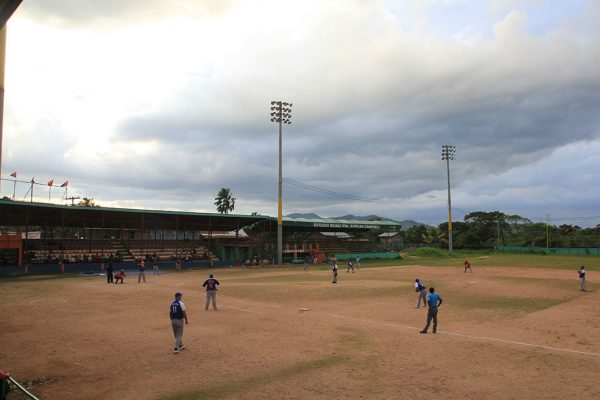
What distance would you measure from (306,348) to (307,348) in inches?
1.3

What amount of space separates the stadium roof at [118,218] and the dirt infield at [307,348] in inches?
891

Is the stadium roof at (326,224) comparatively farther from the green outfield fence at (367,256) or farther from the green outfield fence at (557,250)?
the green outfield fence at (557,250)

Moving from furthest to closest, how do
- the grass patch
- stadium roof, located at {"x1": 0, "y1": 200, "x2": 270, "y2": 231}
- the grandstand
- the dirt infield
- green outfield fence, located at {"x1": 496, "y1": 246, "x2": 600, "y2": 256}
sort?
green outfield fence, located at {"x1": 496, "y1": 246, "x2": 600, "y2": 256}, the grandstand, stadium roof, located at {"x1": 0, "y1": 200, "x2": 270, "y2": 231}, the dirt infield, the grass patch

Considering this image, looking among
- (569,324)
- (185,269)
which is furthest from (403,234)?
(569,324)

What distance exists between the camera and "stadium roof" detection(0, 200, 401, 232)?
45.9m

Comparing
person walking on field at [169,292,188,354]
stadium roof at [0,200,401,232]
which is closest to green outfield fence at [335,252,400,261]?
stadium roof at [0,200,401,232]

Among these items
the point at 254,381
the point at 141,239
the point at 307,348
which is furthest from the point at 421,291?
the point at 141,239

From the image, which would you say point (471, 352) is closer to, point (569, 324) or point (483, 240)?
point (569, 324)

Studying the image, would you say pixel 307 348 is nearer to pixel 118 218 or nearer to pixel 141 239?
pixel 118 218

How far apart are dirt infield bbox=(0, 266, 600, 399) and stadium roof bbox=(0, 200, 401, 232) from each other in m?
22.6

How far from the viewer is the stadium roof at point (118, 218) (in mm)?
45906

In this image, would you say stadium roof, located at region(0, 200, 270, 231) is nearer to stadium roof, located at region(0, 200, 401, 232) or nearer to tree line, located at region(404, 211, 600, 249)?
stadium roof, located at region(0, 200, 401, 232)

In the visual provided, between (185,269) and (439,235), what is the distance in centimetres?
7515

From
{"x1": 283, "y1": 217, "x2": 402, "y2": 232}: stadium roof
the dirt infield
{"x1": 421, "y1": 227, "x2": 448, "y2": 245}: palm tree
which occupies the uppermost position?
{"x1": 283, "y1": 217, "x2": 402, "y2": 232}: stadium roof
